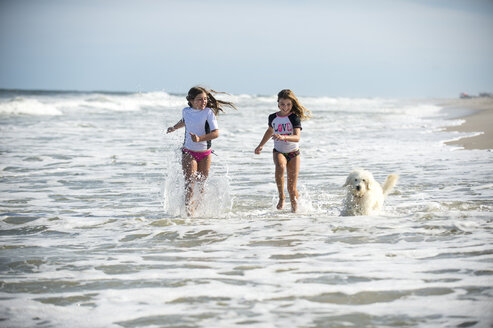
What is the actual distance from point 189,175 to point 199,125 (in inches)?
26.6

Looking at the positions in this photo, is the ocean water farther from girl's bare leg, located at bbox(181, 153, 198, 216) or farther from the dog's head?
the dog's head

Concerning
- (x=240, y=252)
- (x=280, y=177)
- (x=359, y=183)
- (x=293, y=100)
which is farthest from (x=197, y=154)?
(x=240, y=252)

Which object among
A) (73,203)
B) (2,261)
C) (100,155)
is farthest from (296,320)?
(100,155)

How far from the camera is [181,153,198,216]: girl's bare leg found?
7145 mm

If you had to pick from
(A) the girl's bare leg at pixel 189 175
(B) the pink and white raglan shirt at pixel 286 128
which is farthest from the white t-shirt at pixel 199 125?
(B) the pink and white raglan shirt at pixel 286 128

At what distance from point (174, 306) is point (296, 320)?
852 millimetres

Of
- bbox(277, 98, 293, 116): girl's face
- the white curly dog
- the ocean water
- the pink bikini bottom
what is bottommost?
the ocean water

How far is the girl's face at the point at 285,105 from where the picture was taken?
7555mm

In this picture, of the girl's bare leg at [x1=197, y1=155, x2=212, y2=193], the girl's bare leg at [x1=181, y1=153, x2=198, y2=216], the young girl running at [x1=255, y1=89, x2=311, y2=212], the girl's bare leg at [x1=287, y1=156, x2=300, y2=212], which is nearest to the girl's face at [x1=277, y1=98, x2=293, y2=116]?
the young girl running at [x1=255, y1=89, x2=311, y2=212]

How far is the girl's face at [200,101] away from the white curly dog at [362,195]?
2.16 metres

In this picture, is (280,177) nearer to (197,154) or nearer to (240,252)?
(197,154)

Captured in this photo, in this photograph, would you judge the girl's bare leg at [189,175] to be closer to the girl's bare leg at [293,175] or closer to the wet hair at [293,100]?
the girl's bare leg at [293,175]

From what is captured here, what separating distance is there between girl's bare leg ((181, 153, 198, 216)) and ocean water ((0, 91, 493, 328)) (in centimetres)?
18

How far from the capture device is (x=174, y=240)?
5688mm
